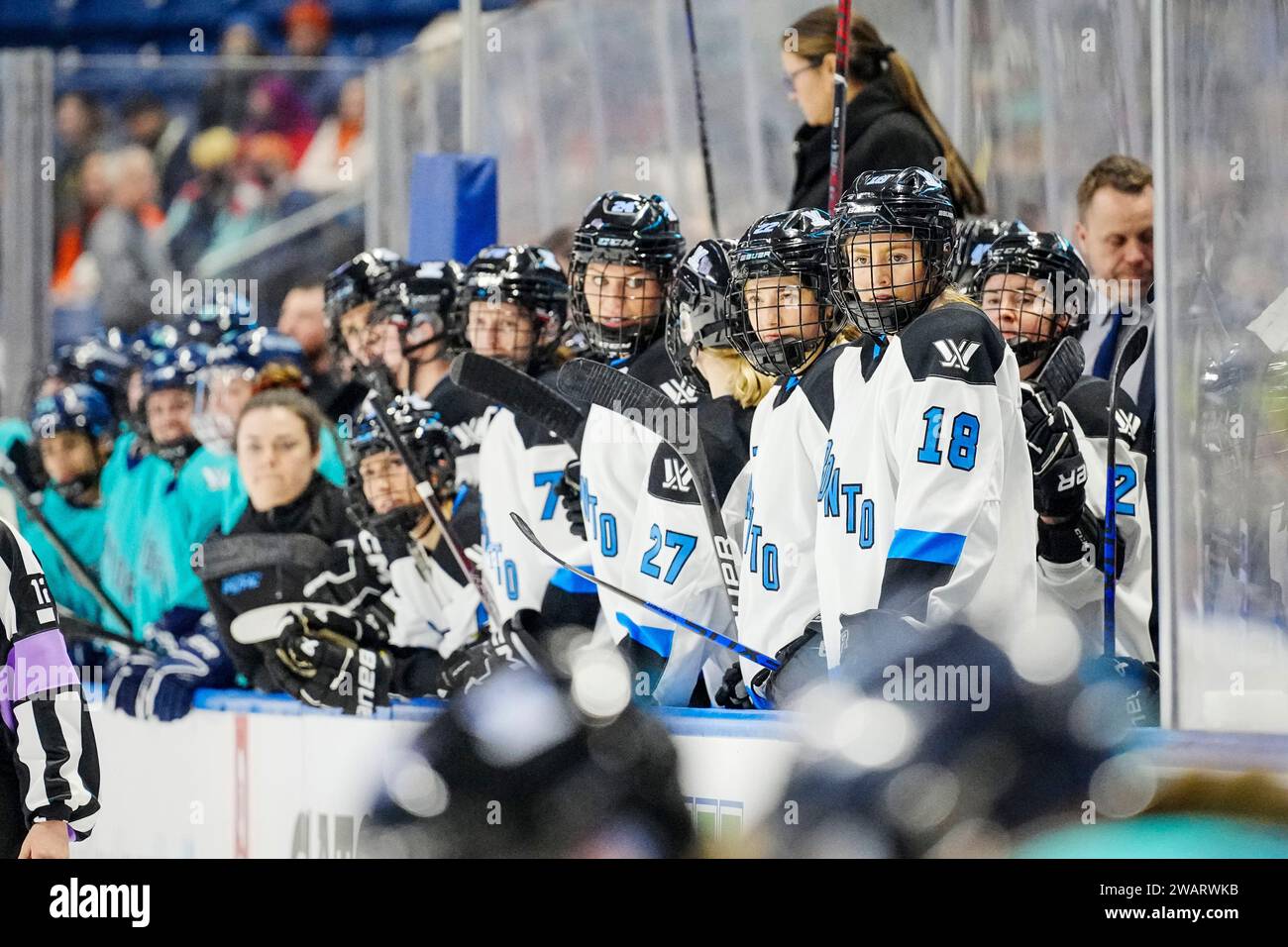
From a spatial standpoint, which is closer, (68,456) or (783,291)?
(783,291)

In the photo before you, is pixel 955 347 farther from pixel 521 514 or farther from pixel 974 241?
pixel 521 514

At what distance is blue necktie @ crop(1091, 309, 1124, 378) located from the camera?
436 centimetres

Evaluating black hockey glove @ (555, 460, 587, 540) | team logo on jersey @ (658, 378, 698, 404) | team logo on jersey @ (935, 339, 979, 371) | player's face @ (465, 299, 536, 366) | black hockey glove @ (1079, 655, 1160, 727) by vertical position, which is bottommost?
black hockey glove @ (1079, 655, 1160, 727)

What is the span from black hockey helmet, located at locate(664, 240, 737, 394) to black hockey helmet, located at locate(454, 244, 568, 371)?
28.9 inches

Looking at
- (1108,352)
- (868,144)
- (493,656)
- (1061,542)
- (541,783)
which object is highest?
(868,144)

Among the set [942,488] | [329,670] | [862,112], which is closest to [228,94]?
[862,112]

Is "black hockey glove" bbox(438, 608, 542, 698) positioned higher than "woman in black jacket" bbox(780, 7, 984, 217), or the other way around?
"woman in black jacket" bbox(780, 7, 984, 217)

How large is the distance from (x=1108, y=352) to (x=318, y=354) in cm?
269

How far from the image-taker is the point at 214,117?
866 cm

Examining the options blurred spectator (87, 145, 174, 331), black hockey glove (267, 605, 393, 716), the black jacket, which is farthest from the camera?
blurred spectator (87, 145, 174, 331)

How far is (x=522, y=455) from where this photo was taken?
171 inches

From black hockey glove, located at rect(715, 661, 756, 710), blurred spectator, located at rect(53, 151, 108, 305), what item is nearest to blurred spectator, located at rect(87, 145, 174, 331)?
blurred spectator, located at rect(53, 151, 108, 305)

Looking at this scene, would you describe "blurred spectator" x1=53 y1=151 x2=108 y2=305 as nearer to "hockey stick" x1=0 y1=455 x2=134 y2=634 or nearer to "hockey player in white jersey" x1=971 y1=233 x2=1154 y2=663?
"hockey stick" x1=0 y1=455 x2=134 y2=634
